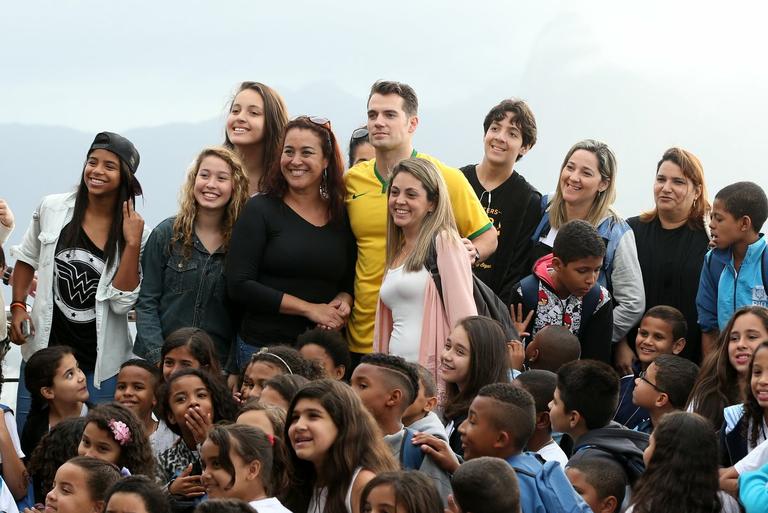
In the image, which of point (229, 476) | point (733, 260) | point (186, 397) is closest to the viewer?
point (229, 476)

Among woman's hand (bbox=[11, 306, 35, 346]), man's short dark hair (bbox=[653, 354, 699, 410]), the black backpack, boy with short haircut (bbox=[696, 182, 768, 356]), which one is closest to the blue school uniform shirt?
boy with short haircut (bbox=[696, 182, 768, 356])

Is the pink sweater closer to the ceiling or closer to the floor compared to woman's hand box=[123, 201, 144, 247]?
closer to the floor

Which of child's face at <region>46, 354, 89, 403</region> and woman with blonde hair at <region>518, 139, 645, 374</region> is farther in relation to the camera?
woman with blonde hair at <region>518, 139, 645, 374</region>

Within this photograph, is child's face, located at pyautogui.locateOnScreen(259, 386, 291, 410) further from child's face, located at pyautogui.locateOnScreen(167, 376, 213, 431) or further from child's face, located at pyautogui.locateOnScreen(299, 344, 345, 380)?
child's face, located at pyautogui.locateOnScreen(299, 344, 345, 380)

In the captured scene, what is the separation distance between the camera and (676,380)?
209 inches

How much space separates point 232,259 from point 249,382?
0.69 metres

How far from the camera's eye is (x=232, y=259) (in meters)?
5.81

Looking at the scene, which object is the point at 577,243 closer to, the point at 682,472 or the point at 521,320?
the point at 521,320

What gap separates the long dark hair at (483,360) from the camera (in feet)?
16.7

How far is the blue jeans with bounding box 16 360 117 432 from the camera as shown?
585 centimetres

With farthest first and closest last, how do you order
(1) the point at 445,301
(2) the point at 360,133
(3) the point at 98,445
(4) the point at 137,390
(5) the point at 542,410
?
(2) the point at 360,133 < (4) the point at 137,390 < (1) the point at 445,301 < (5) the point at 542,410 < (3) the point at 98,445

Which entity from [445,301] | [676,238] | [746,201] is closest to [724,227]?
[746,201]

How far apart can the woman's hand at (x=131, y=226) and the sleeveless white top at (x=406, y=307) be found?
1211 mm

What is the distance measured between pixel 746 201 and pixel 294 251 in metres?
1.99
